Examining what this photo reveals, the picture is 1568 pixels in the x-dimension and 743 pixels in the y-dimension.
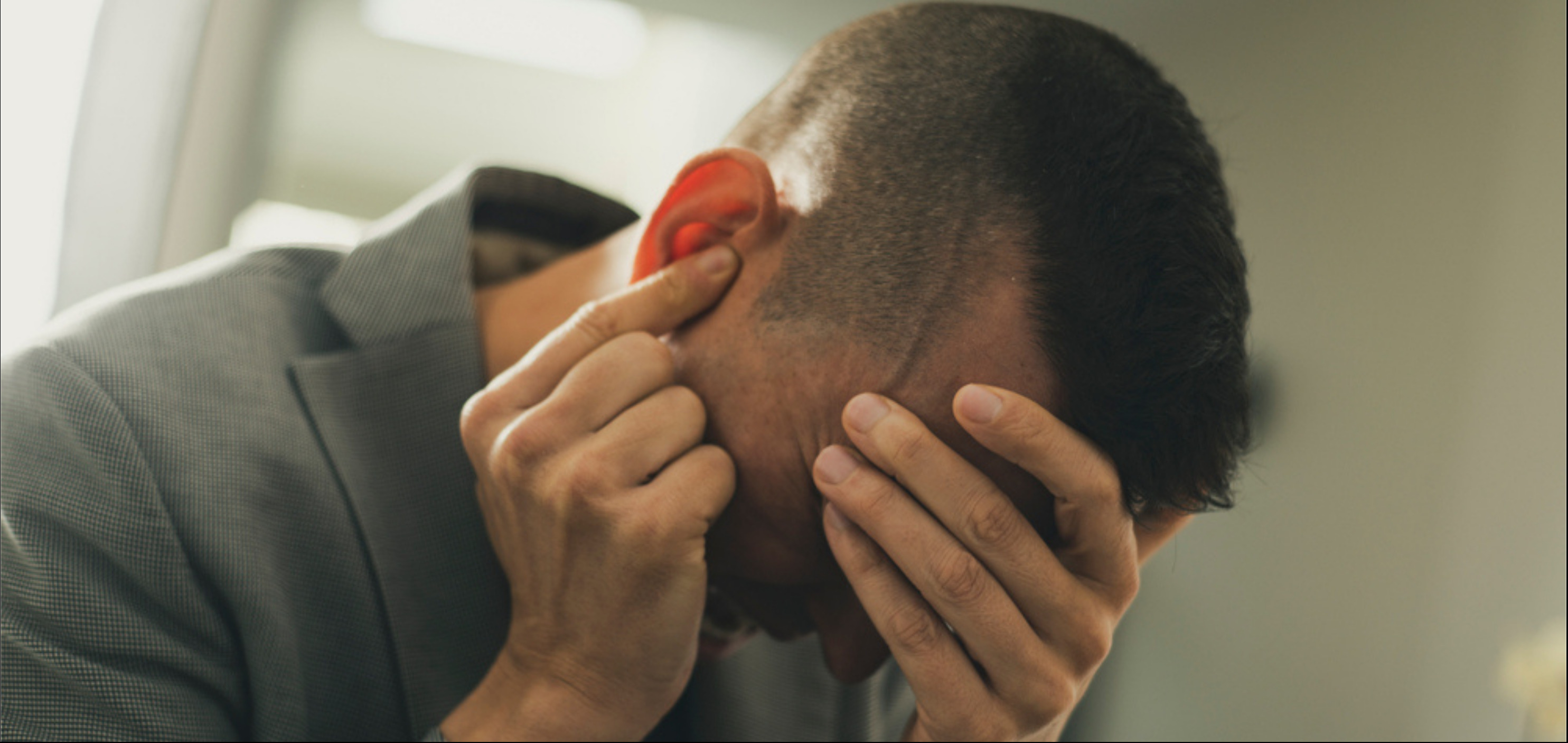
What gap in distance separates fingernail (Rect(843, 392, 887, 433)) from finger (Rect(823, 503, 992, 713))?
0.28 ft

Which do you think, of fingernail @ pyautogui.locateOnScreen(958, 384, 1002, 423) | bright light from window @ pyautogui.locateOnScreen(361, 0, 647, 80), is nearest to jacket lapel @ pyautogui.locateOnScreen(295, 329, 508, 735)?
fingernail @ pyautogui.locateOnScreen(958, 384, 1002, 423)

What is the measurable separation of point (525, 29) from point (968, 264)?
1.10m

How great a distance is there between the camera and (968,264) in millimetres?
737

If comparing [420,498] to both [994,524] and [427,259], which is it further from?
[994,524]

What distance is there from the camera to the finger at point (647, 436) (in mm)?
784

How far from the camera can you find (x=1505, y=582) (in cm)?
94

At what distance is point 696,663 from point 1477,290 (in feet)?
3.01

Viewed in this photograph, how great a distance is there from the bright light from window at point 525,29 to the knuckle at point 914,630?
1.10 metres

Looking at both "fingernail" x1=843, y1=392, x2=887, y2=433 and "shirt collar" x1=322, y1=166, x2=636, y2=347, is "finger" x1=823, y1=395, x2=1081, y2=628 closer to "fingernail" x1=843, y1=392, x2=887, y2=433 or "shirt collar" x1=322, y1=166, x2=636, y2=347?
"fingernail" x1=843, y1=392, x2=887, y2=433

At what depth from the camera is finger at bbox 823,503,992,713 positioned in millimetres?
777

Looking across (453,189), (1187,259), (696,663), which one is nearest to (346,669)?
(696,663)

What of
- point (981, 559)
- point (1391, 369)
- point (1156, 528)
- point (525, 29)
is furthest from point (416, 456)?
point (1391, 369)

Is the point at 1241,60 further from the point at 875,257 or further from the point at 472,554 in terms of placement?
the point at 472,554

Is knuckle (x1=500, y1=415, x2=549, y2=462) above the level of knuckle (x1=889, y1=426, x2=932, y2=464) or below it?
below
